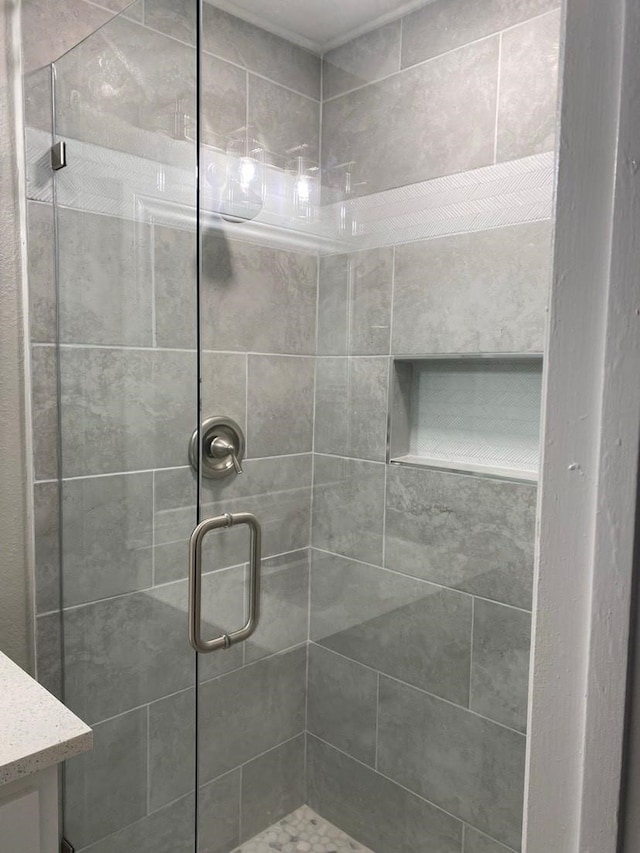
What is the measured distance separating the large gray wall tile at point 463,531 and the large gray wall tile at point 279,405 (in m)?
0.29

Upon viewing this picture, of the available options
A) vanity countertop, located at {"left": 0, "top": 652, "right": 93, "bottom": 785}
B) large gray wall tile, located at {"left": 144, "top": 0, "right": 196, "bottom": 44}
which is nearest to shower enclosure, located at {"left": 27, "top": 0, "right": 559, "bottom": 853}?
large gray wall tile, located at {"left": 144, "top": 0, "right": 196, "bottom": 44}

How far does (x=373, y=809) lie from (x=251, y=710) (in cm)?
44

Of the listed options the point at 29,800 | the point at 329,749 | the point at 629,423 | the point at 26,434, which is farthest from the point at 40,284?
the point at 329,749

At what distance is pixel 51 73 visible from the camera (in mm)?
1219

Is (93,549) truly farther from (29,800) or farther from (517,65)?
(517,65)

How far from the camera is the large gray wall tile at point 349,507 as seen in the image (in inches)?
66.4

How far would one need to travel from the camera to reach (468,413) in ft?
5.09

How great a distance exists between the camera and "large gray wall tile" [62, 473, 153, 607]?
1218 millimetres

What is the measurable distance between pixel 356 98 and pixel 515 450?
104 cm

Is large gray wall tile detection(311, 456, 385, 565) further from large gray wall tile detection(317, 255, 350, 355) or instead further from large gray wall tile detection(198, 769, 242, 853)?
large gray wall tile detection(198, 769, 242, 853)

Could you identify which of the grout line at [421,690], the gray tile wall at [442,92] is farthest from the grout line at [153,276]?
the grout line at [421,690]

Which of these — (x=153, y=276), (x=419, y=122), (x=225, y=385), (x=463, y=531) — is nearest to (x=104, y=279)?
(x=153, y=276)

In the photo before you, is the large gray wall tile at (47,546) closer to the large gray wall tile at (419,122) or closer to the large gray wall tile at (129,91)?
the large gray wall tile at (129,91)

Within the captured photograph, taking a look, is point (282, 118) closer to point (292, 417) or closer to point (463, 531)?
point (292, 417)
